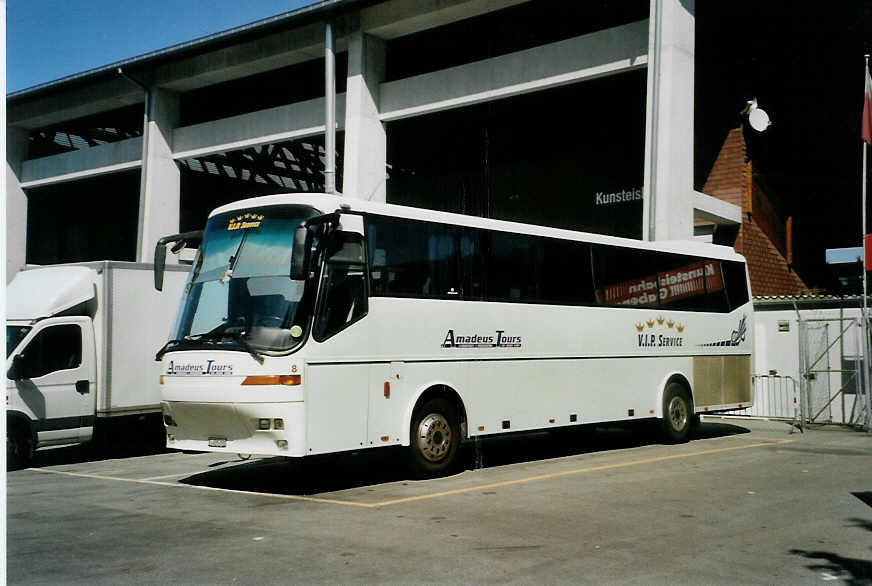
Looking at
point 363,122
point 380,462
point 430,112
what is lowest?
point 380,462

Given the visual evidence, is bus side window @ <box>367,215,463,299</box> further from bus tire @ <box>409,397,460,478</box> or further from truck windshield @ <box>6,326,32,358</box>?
truck windshield @ <box>6,326,32,358</box>

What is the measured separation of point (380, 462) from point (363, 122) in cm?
1279

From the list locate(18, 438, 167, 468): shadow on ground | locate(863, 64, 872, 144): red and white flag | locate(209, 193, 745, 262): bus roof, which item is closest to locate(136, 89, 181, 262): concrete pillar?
locate(18, 438, 167, 468): shadow on ground

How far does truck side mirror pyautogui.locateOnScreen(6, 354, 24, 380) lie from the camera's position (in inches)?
527

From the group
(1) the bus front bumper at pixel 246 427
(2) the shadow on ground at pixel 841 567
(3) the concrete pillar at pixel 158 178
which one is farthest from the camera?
(3) the concrete pillar at pixel 158 178

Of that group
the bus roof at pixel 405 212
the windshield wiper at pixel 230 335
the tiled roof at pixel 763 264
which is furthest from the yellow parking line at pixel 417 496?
the tiled roof at pixel 763 264

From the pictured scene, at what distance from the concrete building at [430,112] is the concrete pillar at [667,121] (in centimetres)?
4

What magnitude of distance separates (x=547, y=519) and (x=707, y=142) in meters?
17.7

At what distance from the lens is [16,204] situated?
33.9 meters

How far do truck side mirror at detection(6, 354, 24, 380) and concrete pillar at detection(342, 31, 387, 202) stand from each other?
39.1 ft

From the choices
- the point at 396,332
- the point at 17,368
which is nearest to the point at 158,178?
the point at 17,368

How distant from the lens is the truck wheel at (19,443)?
1346 centimetres

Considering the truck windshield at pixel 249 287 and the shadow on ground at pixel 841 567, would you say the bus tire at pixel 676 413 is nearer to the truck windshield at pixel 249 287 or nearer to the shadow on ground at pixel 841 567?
the truck windshield at pixel 249 287

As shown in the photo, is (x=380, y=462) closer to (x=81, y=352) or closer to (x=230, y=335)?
(x=230, y=335)
